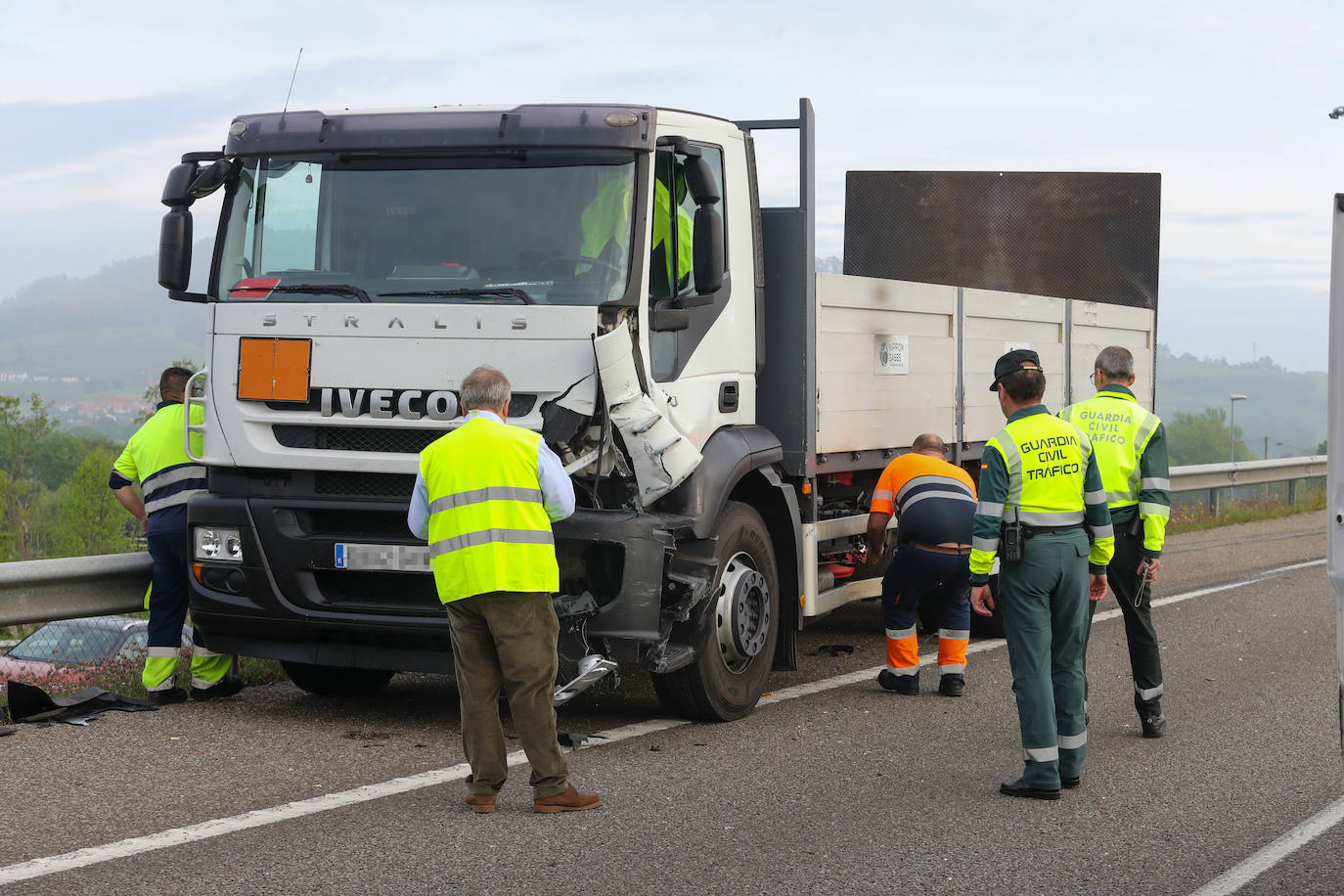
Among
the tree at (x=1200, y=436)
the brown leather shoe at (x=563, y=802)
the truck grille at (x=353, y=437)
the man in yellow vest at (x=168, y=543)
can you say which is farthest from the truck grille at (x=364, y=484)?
the tree at (x=1200, y=436)

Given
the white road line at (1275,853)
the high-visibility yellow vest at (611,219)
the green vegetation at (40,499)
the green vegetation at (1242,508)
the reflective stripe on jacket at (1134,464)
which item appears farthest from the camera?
the green vegetation at (40,499)

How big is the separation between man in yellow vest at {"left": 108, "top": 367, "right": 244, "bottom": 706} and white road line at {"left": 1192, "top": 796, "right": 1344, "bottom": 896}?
16.7 ft

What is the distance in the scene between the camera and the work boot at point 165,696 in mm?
7684

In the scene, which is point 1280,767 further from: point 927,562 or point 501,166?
point 501,166

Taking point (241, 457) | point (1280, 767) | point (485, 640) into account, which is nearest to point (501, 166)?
point (241, 457)

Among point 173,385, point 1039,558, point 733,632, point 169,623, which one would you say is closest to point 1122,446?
point 1039,558

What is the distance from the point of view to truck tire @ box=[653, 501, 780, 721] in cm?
718

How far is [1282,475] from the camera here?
1998 centimetres

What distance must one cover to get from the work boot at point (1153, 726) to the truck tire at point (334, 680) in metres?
3.85

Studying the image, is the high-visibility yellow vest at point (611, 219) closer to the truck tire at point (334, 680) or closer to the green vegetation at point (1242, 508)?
the truck tire at point (334, 680)

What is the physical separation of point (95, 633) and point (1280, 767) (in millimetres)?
Result: 8013

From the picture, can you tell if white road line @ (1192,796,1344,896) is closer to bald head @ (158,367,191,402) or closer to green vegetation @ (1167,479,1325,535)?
bald head @ (158,367,191,402)

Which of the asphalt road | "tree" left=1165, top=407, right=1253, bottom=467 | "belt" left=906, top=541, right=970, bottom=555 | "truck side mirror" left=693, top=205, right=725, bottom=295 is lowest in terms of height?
"tree" left=1165, top=407, right=1253, bottom=467

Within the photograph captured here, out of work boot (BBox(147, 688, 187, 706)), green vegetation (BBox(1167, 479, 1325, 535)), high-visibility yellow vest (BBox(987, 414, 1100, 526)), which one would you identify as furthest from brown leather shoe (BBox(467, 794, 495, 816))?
green vegetation (BBox(1167, 479, 1325, 535))
